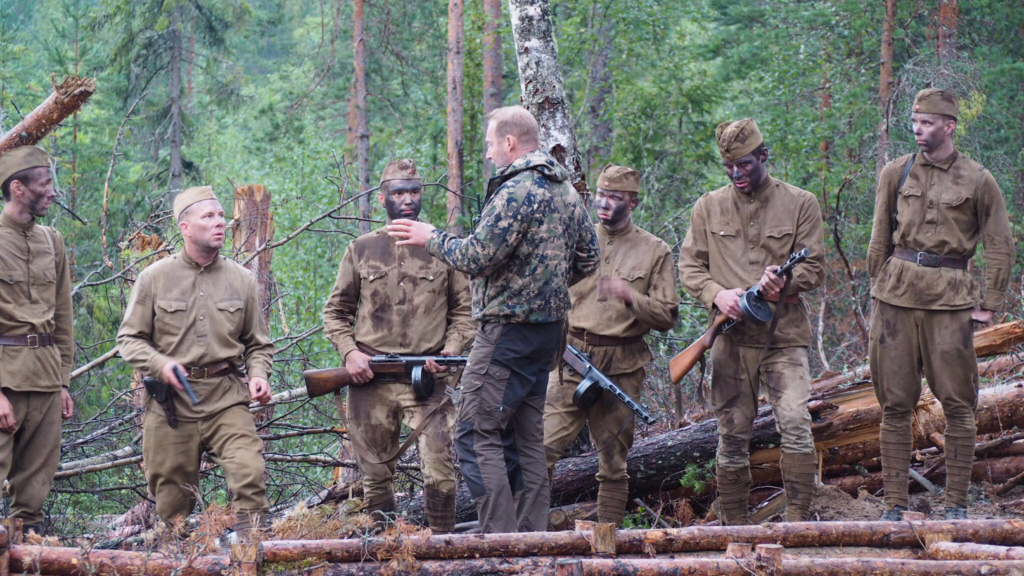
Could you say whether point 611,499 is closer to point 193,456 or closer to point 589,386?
point 589,386

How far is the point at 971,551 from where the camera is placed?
4719mm

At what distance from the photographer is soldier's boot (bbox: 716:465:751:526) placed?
6.54 meters

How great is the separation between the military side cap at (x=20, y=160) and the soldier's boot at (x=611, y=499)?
423 cm

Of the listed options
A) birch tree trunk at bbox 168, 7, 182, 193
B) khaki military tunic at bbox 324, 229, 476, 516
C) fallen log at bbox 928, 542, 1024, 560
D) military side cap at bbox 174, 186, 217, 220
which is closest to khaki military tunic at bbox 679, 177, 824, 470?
fallen log at bbox 928, 542, 1024, 560

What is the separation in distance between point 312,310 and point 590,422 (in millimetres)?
10961

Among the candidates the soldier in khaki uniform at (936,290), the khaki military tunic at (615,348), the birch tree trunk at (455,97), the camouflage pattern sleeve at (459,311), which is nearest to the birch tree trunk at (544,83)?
the khaki military tunic at (615,348)

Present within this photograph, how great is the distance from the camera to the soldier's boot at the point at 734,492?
6.54 metres

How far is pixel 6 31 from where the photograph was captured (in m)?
23.7

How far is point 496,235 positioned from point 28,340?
2.92 meters

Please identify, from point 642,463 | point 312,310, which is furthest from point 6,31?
point 642,463

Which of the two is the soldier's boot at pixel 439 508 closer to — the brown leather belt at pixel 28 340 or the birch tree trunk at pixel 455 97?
the brown leather belt at pixel 28 340

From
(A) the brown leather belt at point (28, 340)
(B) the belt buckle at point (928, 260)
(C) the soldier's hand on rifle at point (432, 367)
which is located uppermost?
(B) the belt buckle at point (928, 260)

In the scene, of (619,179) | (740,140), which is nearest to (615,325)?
(619,179)

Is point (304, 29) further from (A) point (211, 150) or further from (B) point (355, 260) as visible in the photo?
(B) point (355, 260)
